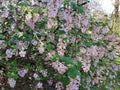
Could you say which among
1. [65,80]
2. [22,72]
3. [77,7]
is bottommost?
[65,80]

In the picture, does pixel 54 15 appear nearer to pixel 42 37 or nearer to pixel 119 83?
pixel 42 37

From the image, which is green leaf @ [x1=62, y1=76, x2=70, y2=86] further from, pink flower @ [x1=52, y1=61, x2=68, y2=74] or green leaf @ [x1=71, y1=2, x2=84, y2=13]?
green leaf @ [x1=71, y1=2, x2=84, y2=13]

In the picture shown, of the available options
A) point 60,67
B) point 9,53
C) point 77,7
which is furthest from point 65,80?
point 77,7

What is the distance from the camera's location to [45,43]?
16.7ft

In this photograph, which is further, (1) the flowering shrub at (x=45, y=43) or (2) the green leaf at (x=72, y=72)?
(1) the flowering shrub at (x=45, y=43)

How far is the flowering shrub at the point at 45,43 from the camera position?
16.1 ft

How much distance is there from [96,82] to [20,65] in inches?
61.7

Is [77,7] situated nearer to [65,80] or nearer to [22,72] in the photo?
[65,80]

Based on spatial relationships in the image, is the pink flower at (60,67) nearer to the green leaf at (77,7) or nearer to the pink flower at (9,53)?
the pink flower at (9,53)

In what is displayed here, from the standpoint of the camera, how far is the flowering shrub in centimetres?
492

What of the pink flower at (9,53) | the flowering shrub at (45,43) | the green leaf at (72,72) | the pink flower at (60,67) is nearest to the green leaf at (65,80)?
the flowering shrub at (45,43)

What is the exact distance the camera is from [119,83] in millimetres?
7973

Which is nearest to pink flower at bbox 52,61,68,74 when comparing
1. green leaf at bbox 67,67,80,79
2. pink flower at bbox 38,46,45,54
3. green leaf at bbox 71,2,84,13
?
green leaf at bbox 67,67,80,79

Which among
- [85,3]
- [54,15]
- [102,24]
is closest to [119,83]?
[102,24]
